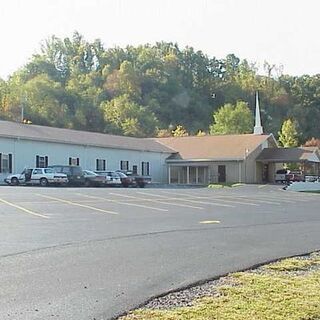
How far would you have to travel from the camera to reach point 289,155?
191 ft

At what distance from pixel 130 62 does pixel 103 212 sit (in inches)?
3453

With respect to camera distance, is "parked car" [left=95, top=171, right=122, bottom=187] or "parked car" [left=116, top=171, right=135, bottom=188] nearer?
"parked car" [left=95, top=171, right=122, bottom=187]

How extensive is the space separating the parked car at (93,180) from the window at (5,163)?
545cm

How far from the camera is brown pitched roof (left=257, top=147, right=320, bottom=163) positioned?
190 ft

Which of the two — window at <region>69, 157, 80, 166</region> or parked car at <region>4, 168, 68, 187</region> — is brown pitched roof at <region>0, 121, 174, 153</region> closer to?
window at <region>69, 157, 80, 166</region>

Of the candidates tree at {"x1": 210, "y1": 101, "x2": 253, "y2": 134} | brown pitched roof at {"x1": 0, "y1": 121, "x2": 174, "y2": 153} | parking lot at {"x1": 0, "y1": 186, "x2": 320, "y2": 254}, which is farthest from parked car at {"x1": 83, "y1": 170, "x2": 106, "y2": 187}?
tree at {"x1": 210, "y1": 101, "x2": 253, "y2": 134}

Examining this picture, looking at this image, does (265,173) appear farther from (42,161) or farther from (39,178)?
(39,178)

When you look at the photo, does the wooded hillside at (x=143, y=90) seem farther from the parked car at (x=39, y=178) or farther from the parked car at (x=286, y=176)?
the parked car at (x=39, y=178)

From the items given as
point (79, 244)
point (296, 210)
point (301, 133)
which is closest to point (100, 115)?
point (301, 133)

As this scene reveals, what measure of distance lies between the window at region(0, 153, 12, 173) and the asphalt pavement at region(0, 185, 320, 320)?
77.0ft

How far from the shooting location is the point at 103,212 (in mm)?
19984

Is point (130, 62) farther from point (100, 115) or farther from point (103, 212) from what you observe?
point (103, 212)

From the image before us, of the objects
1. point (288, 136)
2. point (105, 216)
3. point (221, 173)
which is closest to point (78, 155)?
point (221, 173)

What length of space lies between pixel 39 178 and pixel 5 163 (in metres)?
3.39
